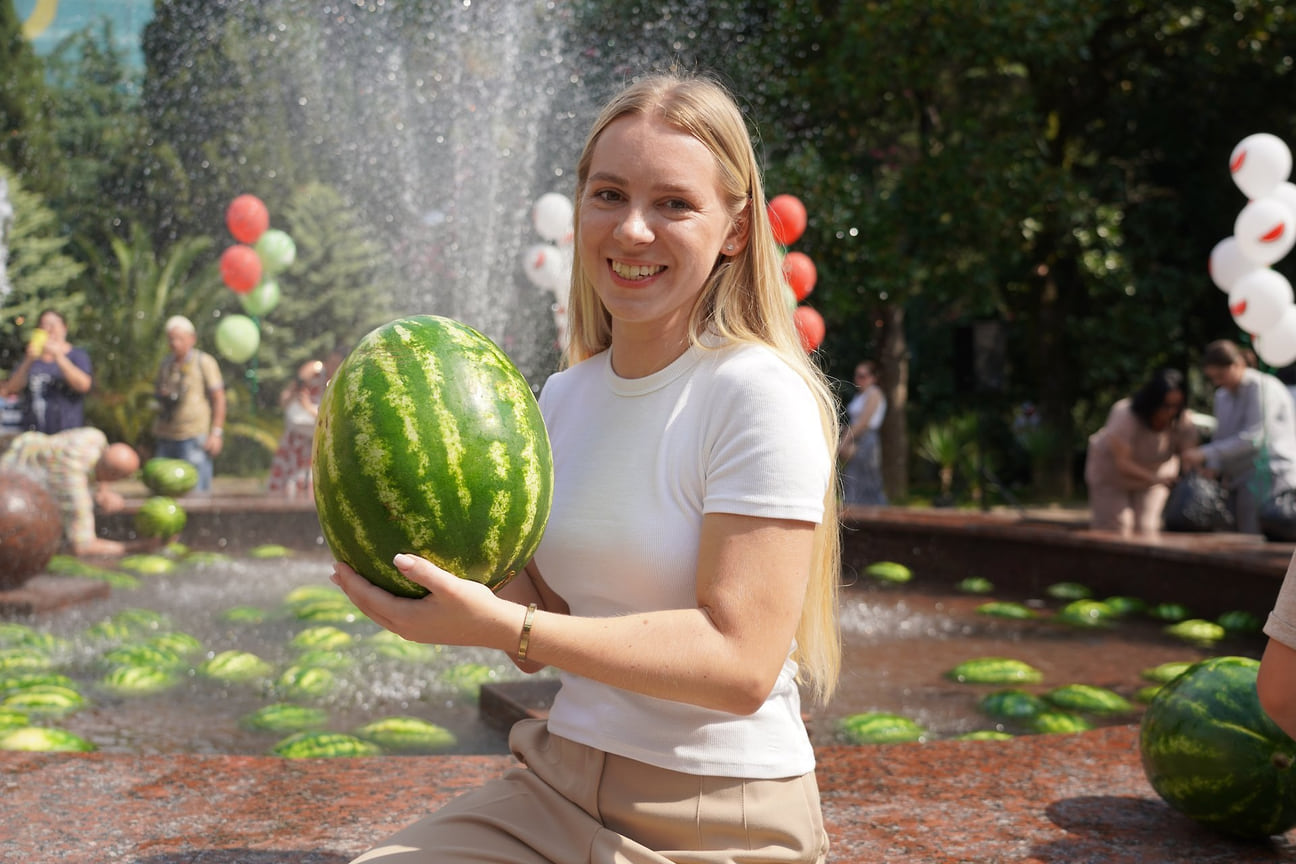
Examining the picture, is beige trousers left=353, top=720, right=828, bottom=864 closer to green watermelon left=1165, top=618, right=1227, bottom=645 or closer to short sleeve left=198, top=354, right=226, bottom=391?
green watermelon left=1165, top=618, right=1227, bottom=645

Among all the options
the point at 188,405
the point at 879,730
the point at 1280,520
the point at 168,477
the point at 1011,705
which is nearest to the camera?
the point at 879,730

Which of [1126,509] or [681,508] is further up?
[681,508]

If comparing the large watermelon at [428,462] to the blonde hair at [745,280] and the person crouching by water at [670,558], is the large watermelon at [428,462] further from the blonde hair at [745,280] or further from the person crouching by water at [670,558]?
the blonde hair at [745,280]

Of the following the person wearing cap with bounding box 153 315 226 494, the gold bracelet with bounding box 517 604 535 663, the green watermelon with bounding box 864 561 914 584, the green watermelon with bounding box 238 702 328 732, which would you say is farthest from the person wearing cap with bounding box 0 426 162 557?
the gold bracelet with bounding box 517 604 535 663

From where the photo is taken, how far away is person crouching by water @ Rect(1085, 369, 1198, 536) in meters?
9.25

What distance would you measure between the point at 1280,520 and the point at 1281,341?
2.48 m

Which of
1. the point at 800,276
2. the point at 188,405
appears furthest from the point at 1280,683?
the point at 188,405

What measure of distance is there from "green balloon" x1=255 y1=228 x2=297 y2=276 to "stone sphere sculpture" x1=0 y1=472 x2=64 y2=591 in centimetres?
587

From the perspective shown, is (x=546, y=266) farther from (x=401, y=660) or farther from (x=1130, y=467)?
(x=401, y=660)

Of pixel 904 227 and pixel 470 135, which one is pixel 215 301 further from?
pixel 904 227

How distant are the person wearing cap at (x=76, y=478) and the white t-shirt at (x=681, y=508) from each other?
730 cm

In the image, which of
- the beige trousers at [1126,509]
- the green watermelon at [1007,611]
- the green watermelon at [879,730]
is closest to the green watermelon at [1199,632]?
the green watermelon at [1007,611]

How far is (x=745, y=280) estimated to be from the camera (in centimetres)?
232

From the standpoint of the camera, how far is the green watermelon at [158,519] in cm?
944
